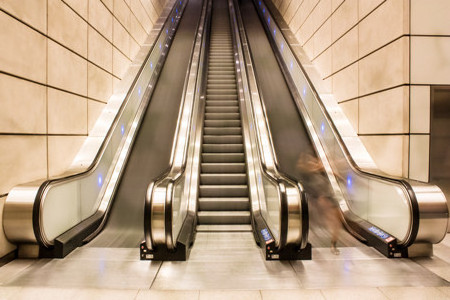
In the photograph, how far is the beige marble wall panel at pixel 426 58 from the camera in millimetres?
3404

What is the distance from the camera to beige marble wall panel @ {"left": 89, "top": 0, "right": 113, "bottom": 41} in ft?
14.8

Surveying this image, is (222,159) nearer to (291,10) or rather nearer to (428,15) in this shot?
(428,15)

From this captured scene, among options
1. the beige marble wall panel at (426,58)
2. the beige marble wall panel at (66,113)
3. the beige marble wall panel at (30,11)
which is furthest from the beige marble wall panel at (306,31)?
the beige marble wall panel at (30,11)

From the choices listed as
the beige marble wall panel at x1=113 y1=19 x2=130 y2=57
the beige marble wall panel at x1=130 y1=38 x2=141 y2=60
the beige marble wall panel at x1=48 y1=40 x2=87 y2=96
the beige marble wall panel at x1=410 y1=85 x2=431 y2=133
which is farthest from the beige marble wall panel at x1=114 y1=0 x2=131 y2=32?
the beige marble wall panel at x1=410 y1=85 x2=431 y2=133

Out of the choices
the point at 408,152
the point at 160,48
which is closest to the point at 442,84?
the point at 408,152

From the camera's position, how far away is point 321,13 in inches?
231

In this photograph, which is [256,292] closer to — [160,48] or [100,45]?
[100,45]

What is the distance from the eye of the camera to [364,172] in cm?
348

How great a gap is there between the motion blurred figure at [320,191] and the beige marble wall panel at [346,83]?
119 centimetres

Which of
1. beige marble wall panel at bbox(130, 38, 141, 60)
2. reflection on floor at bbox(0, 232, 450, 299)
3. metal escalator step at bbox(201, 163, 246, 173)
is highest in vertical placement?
beige marble wall panel at bbox(130, 38, 141, 60)

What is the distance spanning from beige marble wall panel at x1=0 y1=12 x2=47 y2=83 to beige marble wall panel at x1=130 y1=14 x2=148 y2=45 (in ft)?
11.1

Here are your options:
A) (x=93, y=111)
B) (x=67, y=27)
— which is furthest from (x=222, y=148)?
(x=67, y=27)

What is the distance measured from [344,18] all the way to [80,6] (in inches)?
162

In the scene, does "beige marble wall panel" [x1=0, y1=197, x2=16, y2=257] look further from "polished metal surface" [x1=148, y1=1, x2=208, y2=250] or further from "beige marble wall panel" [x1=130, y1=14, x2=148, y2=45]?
"beige marble wall panel" [x1=130, y1=14, x2=148, y2=45]
